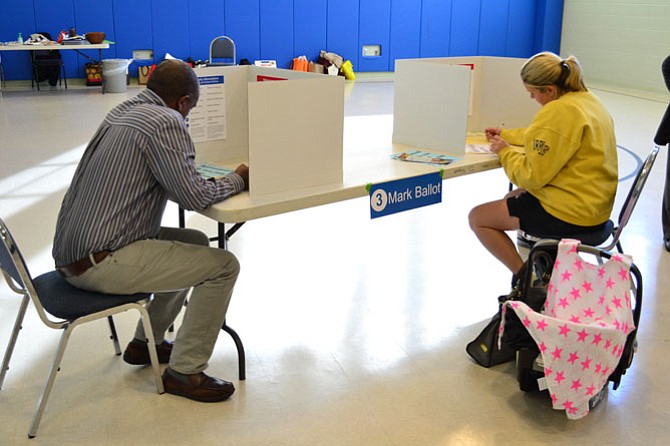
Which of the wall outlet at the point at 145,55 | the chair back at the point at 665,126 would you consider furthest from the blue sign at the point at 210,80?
the wall outlet at the point at 145,55

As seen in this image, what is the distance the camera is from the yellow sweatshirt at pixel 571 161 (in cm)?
258

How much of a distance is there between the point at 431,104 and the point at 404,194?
604mm

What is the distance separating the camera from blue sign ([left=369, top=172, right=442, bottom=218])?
2.60m

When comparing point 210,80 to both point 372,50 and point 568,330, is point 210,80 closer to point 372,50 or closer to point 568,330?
A: point 568,330

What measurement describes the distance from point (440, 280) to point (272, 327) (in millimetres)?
978

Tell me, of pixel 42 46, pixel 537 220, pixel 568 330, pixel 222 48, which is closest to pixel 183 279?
pixel 568 330

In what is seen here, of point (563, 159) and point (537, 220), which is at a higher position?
point (563, 159)

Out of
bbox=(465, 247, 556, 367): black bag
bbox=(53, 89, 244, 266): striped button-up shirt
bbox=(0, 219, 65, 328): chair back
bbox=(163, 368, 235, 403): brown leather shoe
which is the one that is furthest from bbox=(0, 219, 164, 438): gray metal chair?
A: bbox=(465, 247, 556, 367): black bag

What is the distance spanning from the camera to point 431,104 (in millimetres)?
3111

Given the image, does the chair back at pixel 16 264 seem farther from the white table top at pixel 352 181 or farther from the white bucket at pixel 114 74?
the white bucket at pixel 114 74

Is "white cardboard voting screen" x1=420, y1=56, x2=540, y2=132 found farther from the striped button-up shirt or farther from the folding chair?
the folding chair

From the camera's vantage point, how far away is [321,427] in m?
2.32

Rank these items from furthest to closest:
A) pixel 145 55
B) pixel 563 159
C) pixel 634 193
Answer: pixel 145 55, pixel 634 193, pixel 563 159

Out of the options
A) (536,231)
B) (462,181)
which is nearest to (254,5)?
(462,181)
